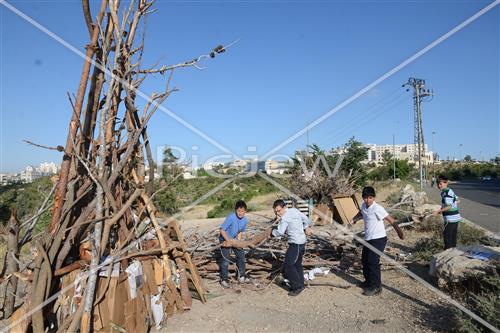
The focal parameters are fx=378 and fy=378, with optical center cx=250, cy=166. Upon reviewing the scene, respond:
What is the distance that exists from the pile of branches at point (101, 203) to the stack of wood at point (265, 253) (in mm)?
1691

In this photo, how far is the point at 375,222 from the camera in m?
5.91

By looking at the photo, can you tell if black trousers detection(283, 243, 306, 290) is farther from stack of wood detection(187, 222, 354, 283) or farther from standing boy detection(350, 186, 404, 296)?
standing boy detection(350, 186, 404, 296)

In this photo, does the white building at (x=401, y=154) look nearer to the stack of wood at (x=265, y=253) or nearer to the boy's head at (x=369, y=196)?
the stack of wood at (x=265, y=253)

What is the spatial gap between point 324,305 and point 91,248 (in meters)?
3.37

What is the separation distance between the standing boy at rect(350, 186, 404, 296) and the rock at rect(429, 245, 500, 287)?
2.69 ft

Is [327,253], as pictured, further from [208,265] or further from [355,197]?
[355,197]

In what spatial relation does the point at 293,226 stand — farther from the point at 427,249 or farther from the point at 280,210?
the point at 427,249

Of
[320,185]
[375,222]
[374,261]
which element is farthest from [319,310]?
[320,185]

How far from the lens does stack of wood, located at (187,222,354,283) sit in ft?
23.0

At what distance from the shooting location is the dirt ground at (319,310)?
15.8 feet

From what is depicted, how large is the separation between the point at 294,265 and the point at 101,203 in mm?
3184

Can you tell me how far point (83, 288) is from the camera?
4.01 m

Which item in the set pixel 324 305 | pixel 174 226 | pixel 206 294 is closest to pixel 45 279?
pixel 174 226

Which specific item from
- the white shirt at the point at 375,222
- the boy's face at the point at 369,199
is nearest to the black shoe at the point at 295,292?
the white shirt at the point at 375,222
